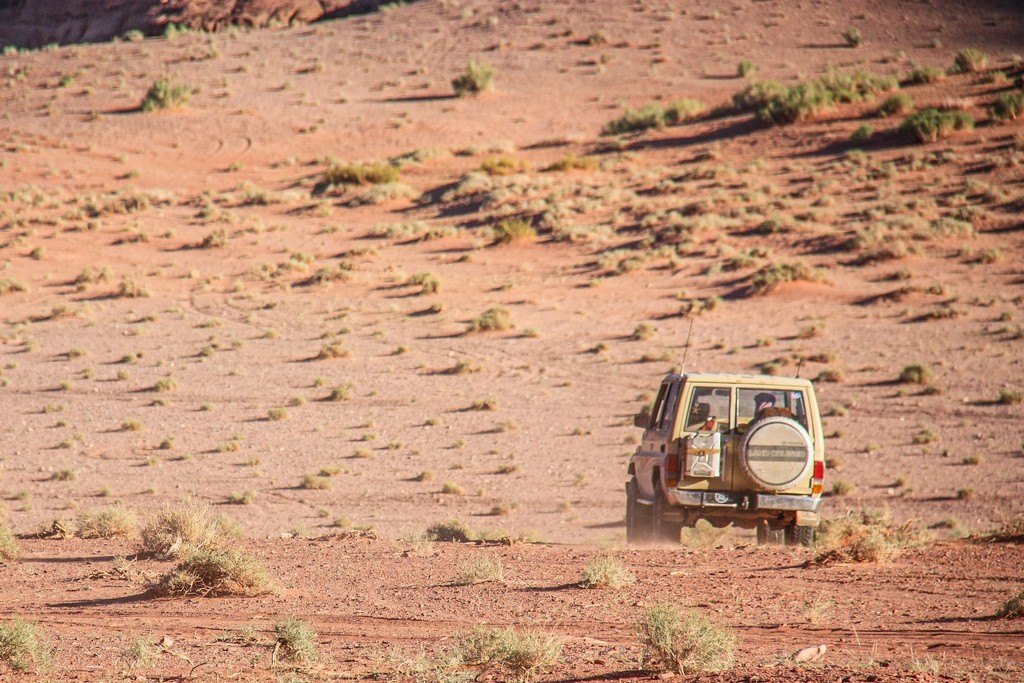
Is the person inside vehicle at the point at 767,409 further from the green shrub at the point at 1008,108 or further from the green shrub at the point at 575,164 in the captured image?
the green shrub at the point at 1008,108

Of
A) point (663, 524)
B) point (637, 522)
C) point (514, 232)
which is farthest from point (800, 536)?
point (514, 232)

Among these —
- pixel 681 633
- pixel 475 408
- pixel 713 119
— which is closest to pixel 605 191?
pixel 713 119

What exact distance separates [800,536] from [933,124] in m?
32.7

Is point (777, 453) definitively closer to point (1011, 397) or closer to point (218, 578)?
point (218, 578)

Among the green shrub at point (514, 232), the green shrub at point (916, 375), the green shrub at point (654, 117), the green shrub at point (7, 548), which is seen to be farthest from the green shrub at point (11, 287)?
the green shrub at point (654, 117)

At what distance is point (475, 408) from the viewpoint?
2170 cm

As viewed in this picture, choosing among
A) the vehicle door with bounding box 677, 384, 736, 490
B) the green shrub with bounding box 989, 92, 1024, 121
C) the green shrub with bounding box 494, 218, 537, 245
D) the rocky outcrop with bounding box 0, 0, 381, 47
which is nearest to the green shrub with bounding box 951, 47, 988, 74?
the green shrub with bounding box 989, 92, 1024, 121

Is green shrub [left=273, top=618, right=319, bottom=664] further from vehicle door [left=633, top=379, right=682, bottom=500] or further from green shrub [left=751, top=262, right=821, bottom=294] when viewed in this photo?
green shrub [left=751, top=262, right=821, bottom=294]

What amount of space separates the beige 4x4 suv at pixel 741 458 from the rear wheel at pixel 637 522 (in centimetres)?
58

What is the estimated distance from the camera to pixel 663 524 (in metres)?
11.0

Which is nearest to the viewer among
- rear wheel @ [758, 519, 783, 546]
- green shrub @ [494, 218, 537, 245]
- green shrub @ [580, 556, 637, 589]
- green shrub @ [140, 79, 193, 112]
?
green shrub @ [580, 556, 637, 589]

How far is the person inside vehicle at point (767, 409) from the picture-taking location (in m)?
10.4

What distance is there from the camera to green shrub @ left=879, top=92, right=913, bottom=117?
42.9 meters

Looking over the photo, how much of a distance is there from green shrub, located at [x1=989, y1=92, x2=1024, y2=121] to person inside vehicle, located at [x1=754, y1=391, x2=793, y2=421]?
34.5 meters
